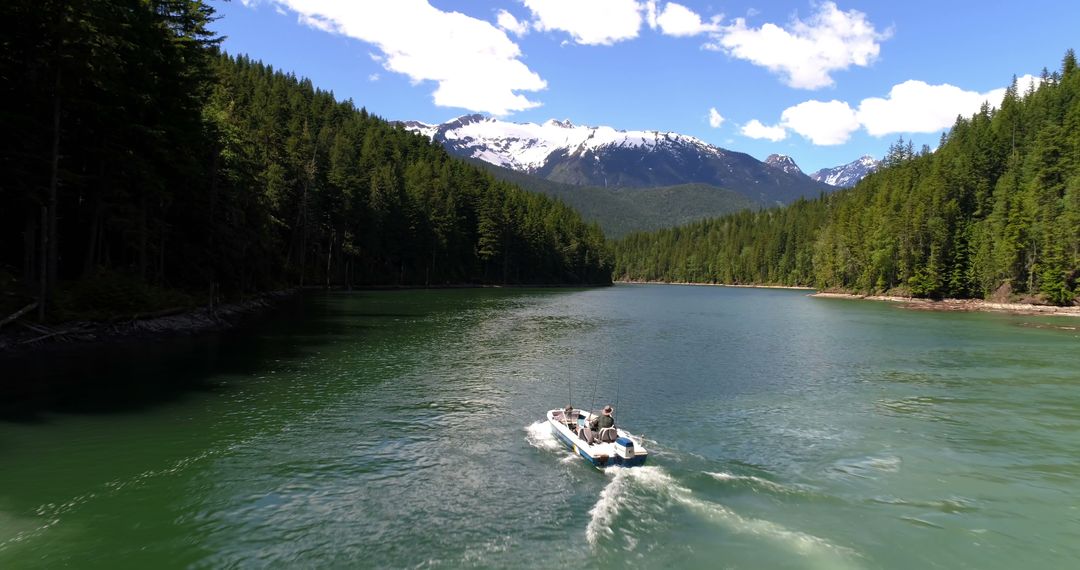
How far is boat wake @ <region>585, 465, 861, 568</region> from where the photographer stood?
1393 centimetres

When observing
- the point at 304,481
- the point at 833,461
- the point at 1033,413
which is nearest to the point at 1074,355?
the point at 1033,413

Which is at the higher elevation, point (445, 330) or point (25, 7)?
point (25, 7)

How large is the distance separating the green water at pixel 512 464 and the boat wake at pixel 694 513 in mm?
79

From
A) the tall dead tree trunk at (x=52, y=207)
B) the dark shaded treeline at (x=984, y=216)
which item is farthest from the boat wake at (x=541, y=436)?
the dark shaded treeline at (x=984, y=216)

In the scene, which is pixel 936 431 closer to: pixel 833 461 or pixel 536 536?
pixel 833 461

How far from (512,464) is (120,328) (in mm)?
35196

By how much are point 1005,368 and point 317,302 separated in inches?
3082

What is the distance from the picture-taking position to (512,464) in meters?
19.5

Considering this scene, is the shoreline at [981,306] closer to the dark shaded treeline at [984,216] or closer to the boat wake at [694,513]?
the dark shaded treeline at [984,216]

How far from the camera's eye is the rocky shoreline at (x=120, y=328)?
32.7 metres

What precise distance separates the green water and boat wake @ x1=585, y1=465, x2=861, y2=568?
0.26ft

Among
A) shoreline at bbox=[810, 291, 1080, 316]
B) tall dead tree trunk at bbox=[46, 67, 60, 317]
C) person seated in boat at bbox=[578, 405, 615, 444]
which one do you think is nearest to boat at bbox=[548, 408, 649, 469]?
person seated in boat at bbox=[578, 405, 615, 444]

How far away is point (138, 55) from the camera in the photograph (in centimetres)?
4034

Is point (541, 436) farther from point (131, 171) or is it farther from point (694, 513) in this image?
point (131, 171)
